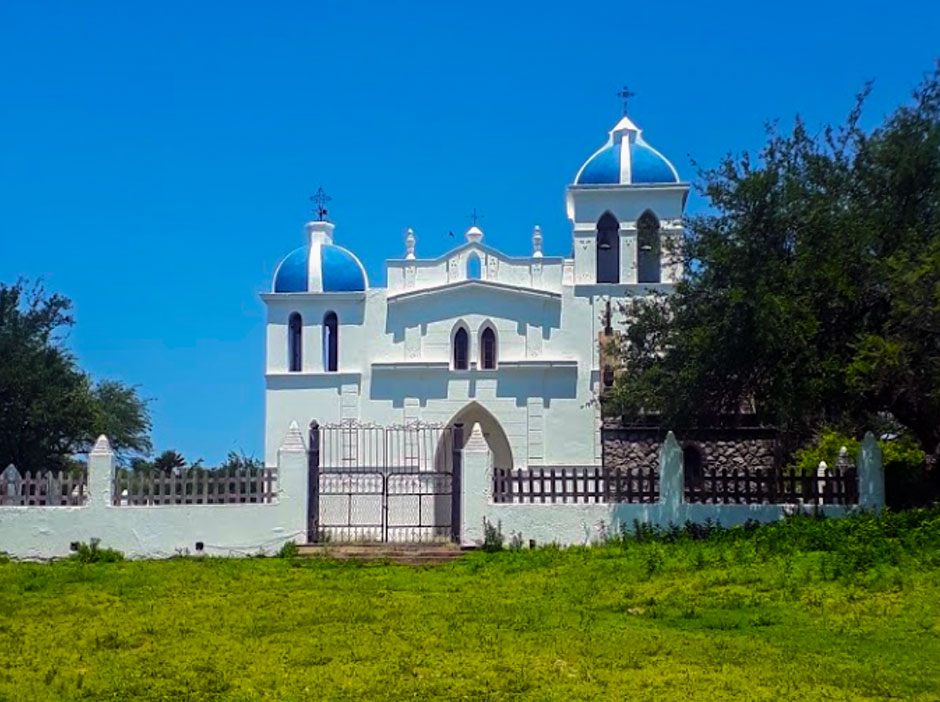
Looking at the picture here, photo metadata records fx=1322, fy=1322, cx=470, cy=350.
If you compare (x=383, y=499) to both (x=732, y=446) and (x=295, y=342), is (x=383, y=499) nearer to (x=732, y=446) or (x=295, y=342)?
(x=732, y=446)

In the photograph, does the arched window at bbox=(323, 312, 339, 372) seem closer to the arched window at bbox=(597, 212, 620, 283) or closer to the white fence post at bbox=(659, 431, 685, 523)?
the arched window at bbox=(597, 212, 620, 283)

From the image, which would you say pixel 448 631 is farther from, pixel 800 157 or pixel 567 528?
pixel 800 157

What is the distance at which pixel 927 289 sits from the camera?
17938 mm

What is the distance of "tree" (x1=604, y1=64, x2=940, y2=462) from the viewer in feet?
61.9

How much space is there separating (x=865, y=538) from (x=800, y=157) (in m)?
6.91

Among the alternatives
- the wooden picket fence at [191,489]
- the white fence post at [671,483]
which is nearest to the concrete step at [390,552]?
the wooden picket fence at [191,489]

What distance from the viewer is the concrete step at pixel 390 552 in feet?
63.7

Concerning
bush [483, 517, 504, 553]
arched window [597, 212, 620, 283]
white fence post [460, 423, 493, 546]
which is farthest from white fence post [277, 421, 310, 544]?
arched window [597, 212, 620, 283]

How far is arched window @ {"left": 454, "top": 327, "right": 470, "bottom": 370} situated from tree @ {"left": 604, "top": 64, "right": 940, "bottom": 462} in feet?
58.1

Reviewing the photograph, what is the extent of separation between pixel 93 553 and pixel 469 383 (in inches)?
757

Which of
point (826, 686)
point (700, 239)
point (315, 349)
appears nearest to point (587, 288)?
point (315, 349)

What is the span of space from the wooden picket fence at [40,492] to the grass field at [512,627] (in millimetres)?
3171

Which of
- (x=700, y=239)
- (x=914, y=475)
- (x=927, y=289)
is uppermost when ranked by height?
(x=700, y=239)

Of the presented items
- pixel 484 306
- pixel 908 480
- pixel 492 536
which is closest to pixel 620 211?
pixel 484 306
